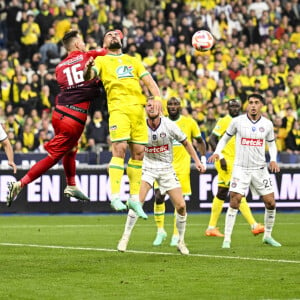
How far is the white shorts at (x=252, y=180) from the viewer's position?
16.5 m

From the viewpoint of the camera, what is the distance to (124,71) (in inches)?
554

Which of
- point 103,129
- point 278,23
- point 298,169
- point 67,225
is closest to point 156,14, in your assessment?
point 278,23

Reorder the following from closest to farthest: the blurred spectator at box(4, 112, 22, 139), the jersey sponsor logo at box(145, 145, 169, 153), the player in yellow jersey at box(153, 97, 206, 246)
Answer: the jersey sponsor logo at box(145, 145, 169, 153) → the player in yellow jersey at box(153, 97, 206, 246) → the blurred spectator at box(4, 112, 22, 139)

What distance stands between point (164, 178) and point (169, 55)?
15358mm

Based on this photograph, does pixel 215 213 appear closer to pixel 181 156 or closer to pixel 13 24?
pixel 181 156

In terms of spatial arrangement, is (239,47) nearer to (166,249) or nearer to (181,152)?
(181,152)

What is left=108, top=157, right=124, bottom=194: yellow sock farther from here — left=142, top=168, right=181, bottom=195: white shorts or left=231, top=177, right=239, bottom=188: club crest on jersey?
left=231, top=177, right=239, bottom=188: club crest on jersey

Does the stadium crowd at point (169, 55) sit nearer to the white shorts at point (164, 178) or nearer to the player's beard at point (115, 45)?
the white shorts at point (164, 178)

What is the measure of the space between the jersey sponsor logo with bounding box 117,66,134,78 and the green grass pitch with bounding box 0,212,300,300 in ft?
7.86

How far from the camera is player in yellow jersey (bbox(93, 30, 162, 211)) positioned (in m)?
14.0

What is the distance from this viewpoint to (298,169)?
84.6ft

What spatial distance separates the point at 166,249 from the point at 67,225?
5.89 m

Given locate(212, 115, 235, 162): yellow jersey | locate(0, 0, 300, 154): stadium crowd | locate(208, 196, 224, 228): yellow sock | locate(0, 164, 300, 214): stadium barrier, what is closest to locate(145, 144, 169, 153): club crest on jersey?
locate(208, 196, 224, 228): yellow sock

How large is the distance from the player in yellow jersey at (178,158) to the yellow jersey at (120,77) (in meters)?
2.81
